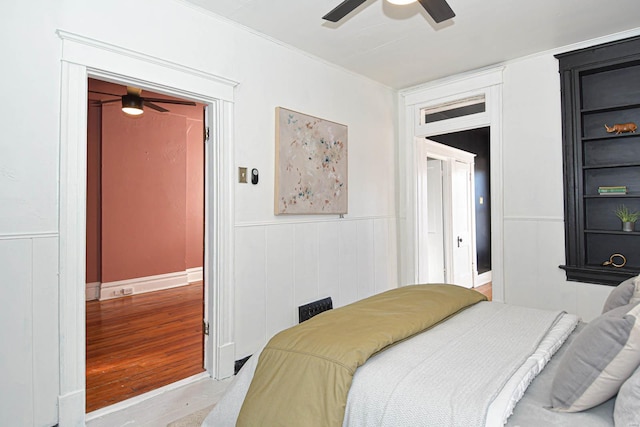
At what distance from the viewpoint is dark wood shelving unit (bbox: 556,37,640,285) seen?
3062 mm

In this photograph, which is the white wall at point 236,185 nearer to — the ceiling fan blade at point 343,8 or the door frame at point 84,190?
the door frame at point 84,190

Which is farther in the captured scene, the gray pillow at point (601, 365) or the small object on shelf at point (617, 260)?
the small object on shelf at point (617, 260)

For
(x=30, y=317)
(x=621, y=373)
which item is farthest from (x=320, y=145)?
(x=621, y=373)

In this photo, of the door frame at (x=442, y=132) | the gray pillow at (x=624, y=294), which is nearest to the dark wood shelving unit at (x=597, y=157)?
the door frame at (x=442, y=132)

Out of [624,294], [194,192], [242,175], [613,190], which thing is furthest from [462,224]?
[194,192]

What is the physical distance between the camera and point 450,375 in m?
1.27

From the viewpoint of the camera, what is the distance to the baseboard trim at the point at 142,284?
4.89 meters

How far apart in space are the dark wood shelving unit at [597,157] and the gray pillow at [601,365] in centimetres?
238

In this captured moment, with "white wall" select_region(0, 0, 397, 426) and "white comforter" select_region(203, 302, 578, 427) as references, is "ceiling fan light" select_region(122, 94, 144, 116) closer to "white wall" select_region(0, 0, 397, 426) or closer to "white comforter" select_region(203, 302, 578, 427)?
"white wall" select_region(0, 0, 397, 426)

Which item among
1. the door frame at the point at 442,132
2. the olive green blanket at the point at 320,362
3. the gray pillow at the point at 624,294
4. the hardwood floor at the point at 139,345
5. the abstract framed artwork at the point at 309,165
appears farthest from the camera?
Result: the door frame at the point at 442,132

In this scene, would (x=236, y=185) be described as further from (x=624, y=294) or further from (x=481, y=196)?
(x=481, y=196)

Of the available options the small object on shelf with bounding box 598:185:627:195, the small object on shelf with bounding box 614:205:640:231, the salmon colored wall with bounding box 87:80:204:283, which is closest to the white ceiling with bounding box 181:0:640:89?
the small object on shelf with bounding box 598:185:627:195

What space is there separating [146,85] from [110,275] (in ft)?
11.4

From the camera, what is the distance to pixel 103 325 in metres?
3.78
